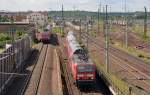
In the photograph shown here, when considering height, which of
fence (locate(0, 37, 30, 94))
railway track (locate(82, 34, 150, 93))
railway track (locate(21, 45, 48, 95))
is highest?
fence (locate(0, 37, 30, 94))

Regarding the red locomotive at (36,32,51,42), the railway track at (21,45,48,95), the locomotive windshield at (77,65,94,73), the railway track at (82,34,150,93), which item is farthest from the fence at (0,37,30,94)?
the red locomotive at (36,32,51,42)

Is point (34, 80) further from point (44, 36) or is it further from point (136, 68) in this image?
point (44, 36)

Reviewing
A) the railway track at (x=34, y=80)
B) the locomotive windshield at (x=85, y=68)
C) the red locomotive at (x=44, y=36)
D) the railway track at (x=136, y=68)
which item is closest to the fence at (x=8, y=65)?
the railway track at (x=34, y=80)

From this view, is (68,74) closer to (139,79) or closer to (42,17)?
(139,79)

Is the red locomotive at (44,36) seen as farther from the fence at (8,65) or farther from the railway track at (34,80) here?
the fence at (8,65)

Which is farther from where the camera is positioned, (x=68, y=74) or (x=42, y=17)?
(x=42, y=17)

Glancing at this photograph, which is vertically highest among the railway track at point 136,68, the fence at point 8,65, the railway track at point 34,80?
the fence at point 8,65

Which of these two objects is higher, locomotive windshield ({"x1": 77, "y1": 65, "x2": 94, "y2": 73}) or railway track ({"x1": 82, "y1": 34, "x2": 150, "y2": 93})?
locomotive windshield ({"x1": 77, "y1": 65, "x2": 94, "y2": 73})

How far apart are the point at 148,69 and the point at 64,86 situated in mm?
17454

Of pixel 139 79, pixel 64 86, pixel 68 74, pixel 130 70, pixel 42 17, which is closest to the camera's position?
pixel 64 86

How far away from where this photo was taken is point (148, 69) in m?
52.4

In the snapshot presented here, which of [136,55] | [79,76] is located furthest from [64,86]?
[136,55]

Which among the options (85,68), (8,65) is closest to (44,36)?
(8,65)

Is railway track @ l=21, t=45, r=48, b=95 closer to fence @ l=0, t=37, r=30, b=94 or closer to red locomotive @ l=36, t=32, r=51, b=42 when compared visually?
fence @ l=0, t=37, r=30, b=94
